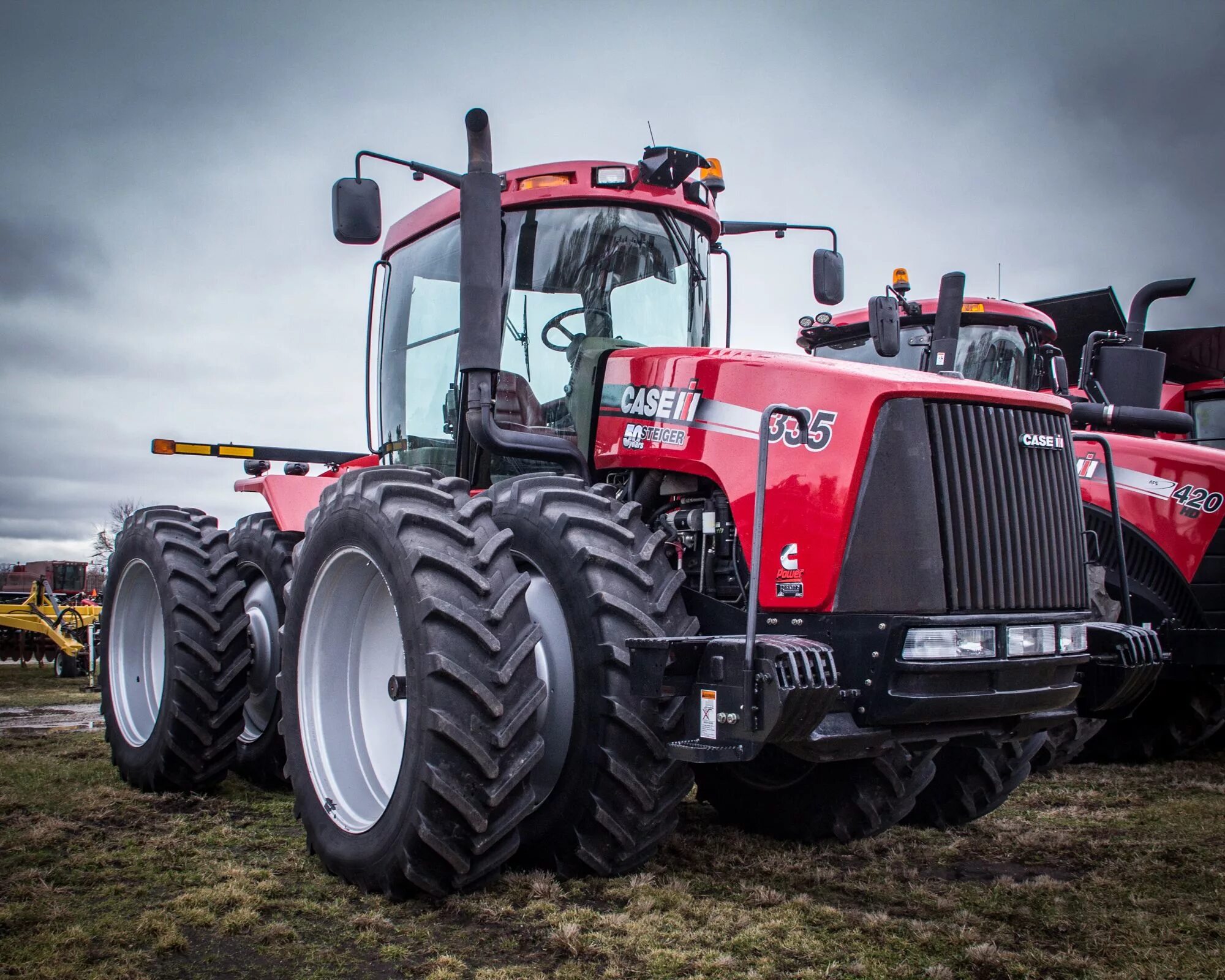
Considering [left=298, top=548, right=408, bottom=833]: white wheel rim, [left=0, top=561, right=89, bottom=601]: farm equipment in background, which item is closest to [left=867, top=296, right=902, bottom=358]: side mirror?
[left=298, top=548, right=408, bottom=833]: white wheel rim

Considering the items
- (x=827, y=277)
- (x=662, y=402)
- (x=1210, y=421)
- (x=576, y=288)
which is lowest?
(x=662, y=402)

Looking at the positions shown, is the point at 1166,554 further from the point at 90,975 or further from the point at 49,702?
the point at 49,702

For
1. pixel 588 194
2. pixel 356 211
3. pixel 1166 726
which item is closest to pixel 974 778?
pixel 1166 726

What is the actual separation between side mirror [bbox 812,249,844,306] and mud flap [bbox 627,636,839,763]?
249 cm

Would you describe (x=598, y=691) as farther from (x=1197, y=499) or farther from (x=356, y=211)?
(x=1197, y=499)

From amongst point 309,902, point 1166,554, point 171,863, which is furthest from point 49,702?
point 1166,554

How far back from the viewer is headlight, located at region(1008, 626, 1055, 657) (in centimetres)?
389

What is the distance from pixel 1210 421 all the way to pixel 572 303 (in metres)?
7.50

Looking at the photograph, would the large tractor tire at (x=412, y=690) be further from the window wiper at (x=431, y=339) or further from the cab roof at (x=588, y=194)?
the cab roof at (x=588, y=194)

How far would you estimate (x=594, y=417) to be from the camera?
15.9ft

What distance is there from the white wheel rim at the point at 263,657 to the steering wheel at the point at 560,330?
2.43 meters

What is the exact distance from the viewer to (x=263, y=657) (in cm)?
636

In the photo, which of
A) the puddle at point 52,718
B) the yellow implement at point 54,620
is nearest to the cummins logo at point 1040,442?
the puddle at point 52,718

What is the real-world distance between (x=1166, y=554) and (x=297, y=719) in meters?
5.05
